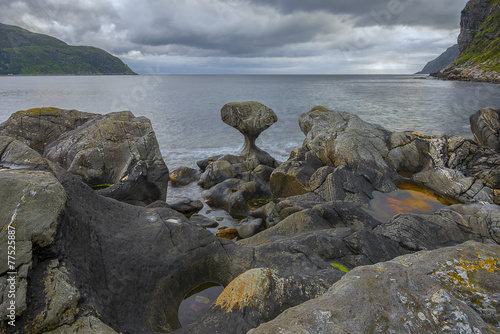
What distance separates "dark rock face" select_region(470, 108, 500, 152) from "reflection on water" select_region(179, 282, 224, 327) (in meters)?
27.0

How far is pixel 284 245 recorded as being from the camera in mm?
8305

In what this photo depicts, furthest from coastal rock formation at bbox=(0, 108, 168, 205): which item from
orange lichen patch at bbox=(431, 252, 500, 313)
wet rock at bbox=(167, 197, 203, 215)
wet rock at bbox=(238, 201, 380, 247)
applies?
orange lichen patch at bbox=(431, 252, 500, 313)

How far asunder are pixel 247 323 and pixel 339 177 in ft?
44.2

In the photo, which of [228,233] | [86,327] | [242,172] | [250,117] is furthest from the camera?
[250,117]

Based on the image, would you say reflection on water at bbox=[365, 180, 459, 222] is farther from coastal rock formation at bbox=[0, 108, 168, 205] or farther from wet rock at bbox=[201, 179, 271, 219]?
coastal rock formation at bbox=[0, 108, 168, 205]

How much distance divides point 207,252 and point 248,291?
2.77 meters

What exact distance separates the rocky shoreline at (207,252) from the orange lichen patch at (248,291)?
3 centimetres

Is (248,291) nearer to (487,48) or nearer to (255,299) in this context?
(255,299)

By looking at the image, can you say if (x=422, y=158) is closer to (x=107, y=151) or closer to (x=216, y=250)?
(x=216, y=250)

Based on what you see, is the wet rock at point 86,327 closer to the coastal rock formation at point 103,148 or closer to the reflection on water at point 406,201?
the coastal rock formation at point 103,148

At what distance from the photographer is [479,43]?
510 feet

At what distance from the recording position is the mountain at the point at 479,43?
135000 millimetres

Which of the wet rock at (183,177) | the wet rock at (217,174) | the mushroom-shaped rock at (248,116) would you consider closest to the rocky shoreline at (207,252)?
the wet rock at (217,174)

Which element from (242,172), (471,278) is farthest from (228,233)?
(471,278)
